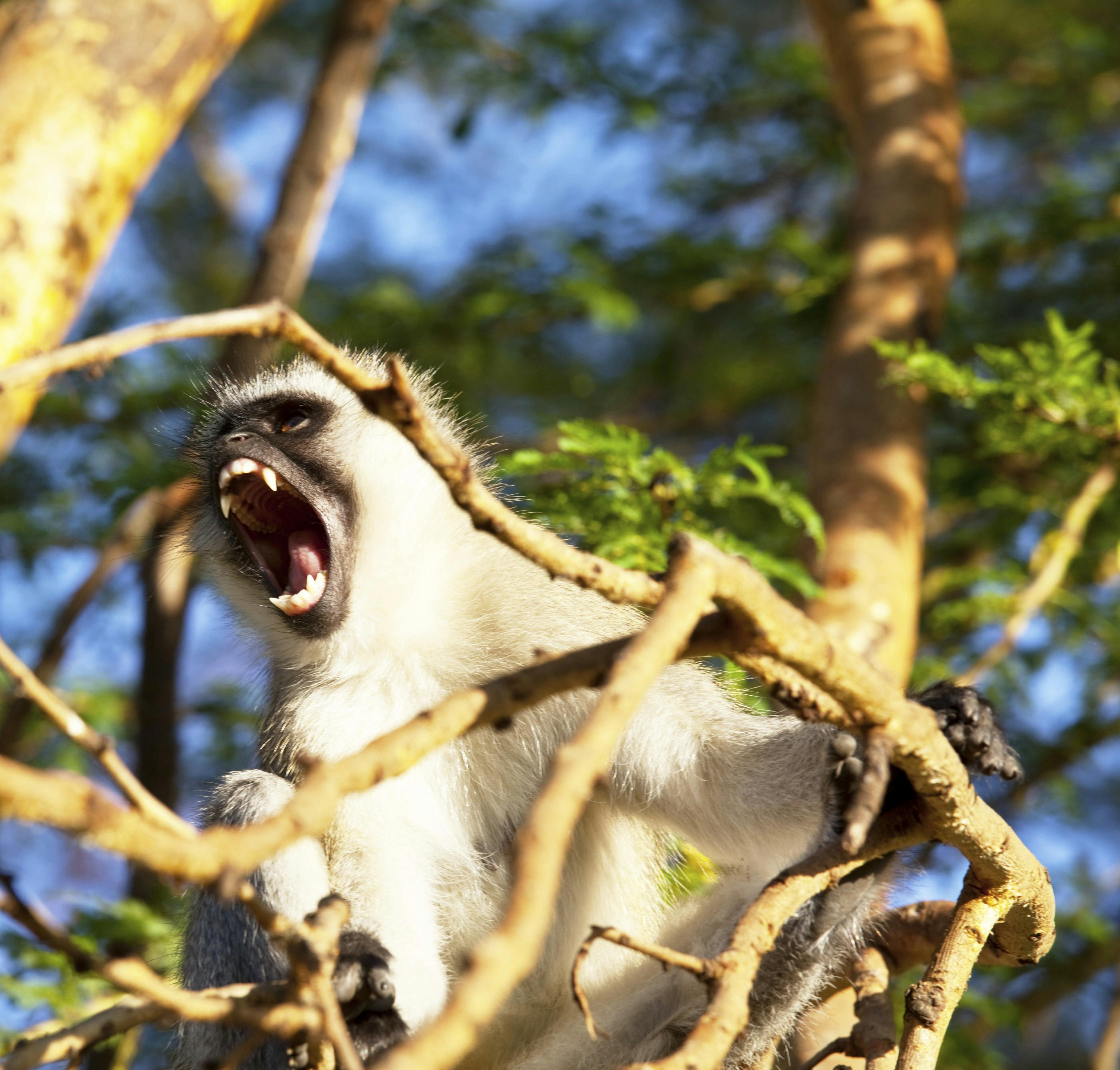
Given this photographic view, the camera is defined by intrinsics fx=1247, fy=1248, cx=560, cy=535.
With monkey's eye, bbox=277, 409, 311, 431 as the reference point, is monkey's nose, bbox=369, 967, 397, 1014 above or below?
below

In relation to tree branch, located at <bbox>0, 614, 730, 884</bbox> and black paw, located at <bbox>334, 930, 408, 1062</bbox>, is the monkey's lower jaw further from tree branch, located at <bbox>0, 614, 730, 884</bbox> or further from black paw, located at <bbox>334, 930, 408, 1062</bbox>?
tree branch, located at <bbox>0, 614, 730, 884</bbox>

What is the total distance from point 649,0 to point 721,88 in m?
2.75

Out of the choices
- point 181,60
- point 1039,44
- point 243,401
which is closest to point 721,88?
point 1039,44

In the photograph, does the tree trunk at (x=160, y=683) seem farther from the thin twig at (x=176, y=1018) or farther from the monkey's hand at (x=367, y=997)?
the thin twig at (x=176, y=1018)

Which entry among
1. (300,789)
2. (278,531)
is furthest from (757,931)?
(278,531)

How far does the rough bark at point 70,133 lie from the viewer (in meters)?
3.32

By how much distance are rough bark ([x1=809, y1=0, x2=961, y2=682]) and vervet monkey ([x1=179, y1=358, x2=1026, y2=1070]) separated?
579 millimetres

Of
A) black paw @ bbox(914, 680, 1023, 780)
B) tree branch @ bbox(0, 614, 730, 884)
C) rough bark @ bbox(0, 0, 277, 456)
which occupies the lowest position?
black paw @ bbox(914, 680, 1023, 780)

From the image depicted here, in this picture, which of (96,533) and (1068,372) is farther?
(96,533)

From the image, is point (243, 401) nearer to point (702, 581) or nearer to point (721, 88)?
point (702, 581)

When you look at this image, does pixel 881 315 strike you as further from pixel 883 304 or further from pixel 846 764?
pixel 846 764

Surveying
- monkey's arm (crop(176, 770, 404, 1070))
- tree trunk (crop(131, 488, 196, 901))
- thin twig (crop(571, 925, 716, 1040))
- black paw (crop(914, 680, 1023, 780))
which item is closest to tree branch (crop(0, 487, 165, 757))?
tree trunk (crop(131, 488, 196, 901))

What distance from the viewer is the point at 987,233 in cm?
504

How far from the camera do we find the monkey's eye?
3318mm
